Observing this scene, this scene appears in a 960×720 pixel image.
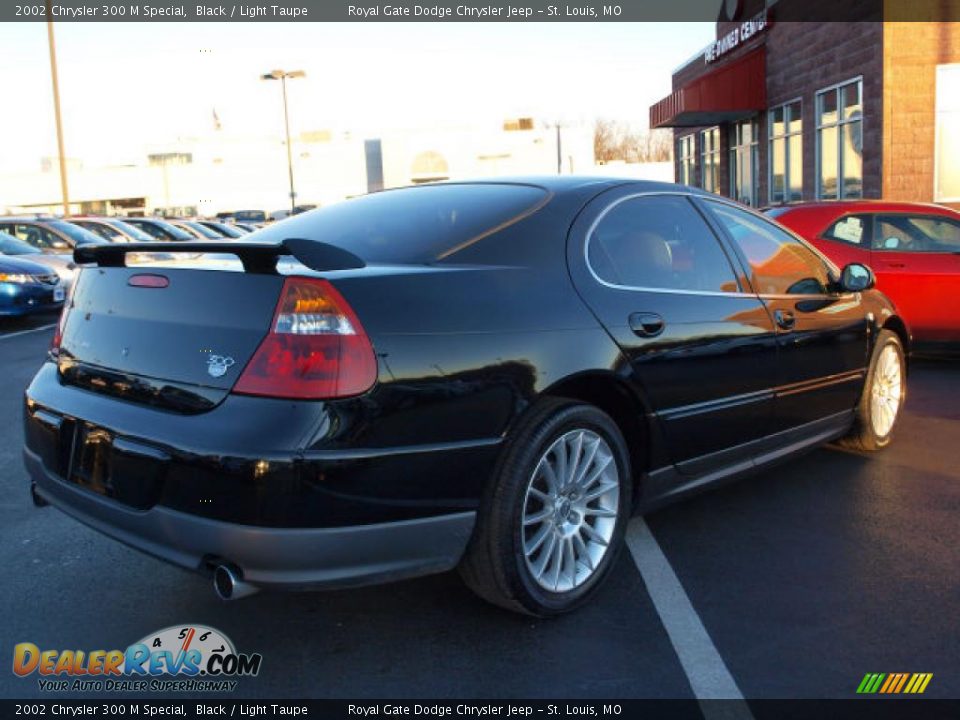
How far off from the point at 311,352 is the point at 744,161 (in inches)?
883

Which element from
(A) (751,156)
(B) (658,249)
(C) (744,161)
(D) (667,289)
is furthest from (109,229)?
(D) (667,289)

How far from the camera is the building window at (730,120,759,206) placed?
2231 cm

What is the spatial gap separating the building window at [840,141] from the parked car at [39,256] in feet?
42.3

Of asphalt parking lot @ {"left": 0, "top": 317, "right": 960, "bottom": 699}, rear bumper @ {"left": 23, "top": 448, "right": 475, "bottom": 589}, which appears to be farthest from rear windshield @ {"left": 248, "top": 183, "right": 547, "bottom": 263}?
asphalt parking lot @ {"left": 0, "top": 317, "right": 960, "bottom": 699}

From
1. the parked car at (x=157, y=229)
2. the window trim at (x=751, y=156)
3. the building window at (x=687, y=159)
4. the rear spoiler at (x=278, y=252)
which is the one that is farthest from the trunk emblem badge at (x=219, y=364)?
the building window at (x=687, y=159)

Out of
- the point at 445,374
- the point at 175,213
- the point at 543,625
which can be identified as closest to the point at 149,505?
the point at 445,374

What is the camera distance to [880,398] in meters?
5.34

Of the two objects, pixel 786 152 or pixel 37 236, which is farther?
pixel 786 152

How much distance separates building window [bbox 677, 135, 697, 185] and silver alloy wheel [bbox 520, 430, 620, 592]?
2666cm

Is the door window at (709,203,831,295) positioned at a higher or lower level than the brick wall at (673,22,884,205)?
lower

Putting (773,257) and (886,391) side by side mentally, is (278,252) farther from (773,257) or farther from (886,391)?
(886,391)

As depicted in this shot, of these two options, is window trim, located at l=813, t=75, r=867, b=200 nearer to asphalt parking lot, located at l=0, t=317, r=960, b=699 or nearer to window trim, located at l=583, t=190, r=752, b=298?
window trim, located at l=583, t=190, r=752, b=298

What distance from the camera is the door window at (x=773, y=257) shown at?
4.39m
